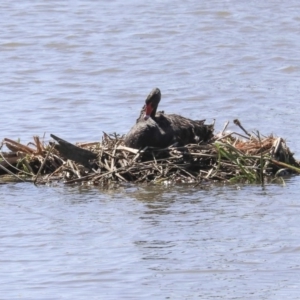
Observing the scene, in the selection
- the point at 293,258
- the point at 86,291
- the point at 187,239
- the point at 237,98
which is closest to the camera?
the point at 86,291

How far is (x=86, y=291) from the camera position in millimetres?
6586

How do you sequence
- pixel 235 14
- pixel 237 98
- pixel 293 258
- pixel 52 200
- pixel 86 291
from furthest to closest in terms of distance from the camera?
pixel 235 14, pixel 237 98, pixel 52 200, pixel 293 258, pixel 86 291

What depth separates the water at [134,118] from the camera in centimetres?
691

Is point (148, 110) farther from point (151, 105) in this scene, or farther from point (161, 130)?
point (161, 130)

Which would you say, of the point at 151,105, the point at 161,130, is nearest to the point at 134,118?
the point at 151,105

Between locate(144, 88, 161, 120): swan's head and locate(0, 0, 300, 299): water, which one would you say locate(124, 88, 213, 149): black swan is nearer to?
locate(144, 88, 161, 120): swan's head

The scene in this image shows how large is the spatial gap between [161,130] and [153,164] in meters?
0.44

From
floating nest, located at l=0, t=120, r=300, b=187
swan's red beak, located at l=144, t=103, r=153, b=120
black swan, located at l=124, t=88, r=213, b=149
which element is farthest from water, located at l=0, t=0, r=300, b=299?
swan's red beak, located at l=144, t=103, r=153, b=120

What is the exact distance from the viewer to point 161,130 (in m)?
10.1

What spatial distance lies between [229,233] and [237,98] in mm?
6301

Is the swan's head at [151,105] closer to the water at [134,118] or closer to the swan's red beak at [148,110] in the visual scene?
the swan's red beak at [148,110]

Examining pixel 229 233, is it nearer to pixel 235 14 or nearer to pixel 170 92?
pixel 170 92

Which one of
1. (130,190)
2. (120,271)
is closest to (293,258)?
(120,271)

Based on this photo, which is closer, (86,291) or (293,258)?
(86,291)
